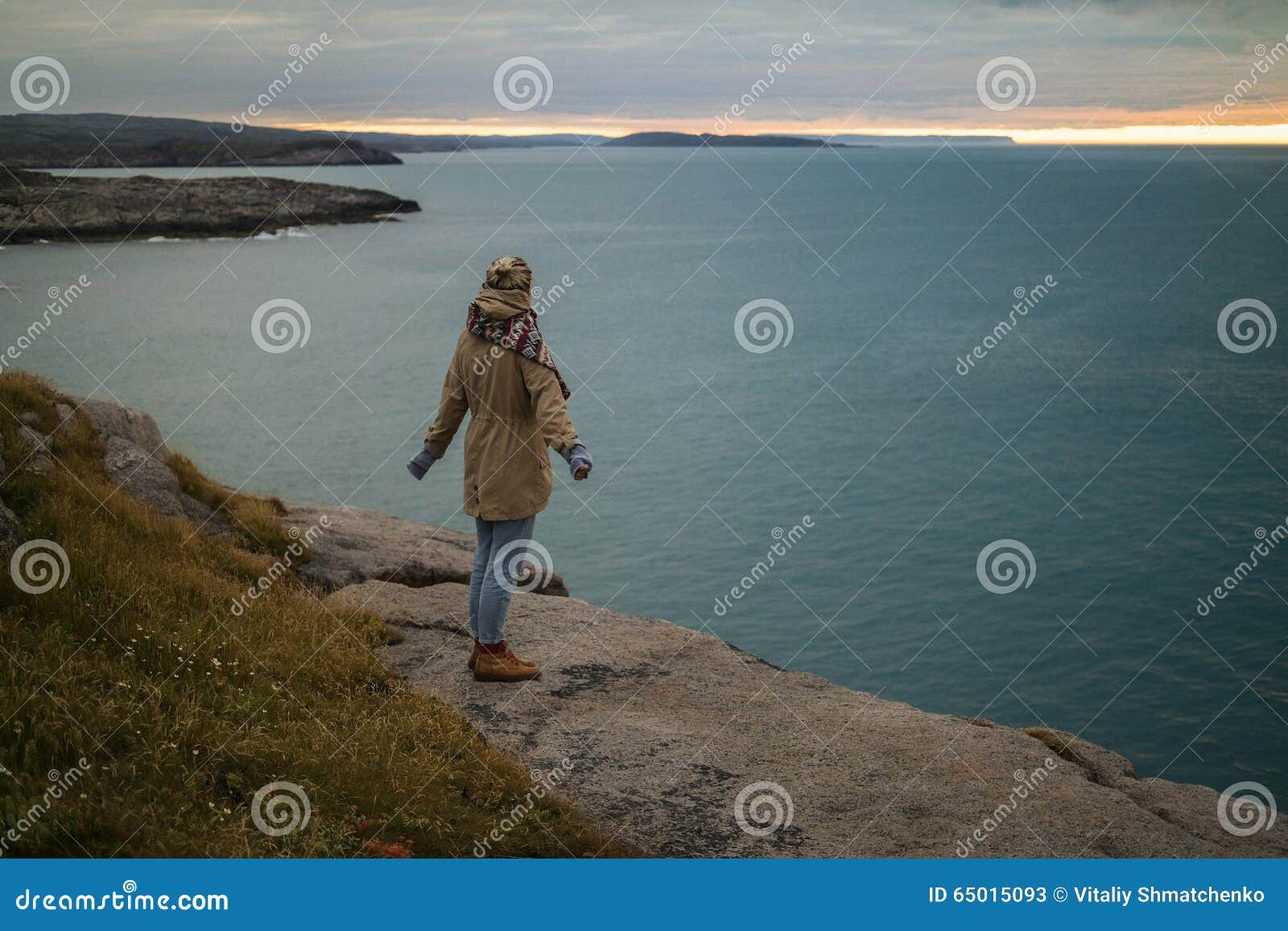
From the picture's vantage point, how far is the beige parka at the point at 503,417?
7.91 m

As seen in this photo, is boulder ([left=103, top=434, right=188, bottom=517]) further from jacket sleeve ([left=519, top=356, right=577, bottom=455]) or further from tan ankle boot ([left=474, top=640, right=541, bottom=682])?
jacket sleeve ([left=519, top=356, right=577, bottom=455])

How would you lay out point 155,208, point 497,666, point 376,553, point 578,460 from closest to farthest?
1. point 578,460
2. point 497,666
3. point 376,553
4. point 155,208

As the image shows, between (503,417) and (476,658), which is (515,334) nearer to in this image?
(503,417)

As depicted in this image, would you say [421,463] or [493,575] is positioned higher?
[421,463]

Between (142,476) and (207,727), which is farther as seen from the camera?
(142,476)

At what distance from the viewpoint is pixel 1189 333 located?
51.4 m

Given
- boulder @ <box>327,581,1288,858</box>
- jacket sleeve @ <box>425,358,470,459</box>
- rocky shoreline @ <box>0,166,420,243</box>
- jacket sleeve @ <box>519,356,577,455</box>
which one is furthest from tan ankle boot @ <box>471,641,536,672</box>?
rocky shoreline @ <box>0,166,420,243</box>

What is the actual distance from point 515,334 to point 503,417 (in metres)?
0.61

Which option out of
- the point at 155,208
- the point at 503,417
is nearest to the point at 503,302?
the point at 503,417

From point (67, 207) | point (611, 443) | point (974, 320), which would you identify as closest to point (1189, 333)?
point (974, 320)

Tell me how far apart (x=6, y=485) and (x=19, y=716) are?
3.74m

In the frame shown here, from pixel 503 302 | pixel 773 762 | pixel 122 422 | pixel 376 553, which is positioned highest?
pixel 503 302

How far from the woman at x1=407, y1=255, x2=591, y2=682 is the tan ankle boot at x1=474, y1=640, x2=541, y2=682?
0.23 m

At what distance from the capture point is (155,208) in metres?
73.2
